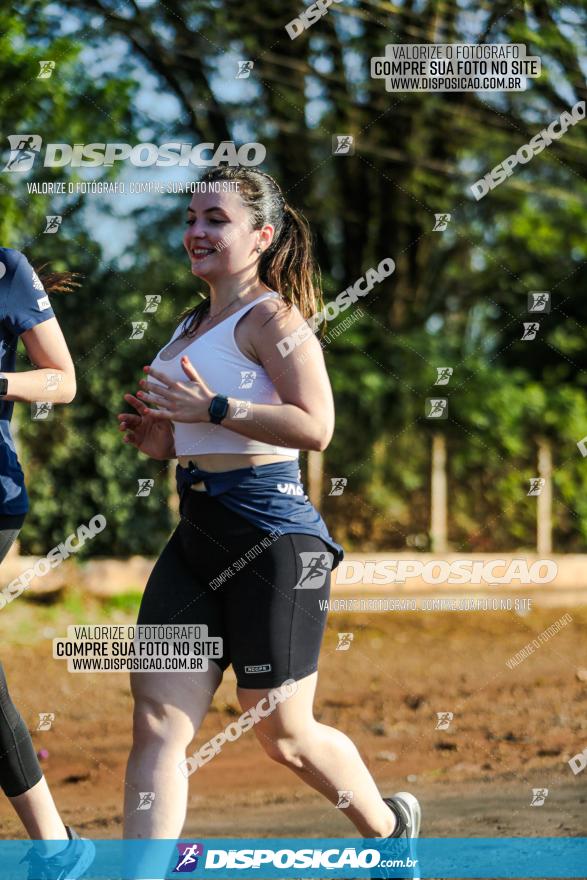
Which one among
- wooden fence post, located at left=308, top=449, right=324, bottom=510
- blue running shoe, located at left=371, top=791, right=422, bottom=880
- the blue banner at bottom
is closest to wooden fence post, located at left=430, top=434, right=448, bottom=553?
wooden fence post, located at left=308, top=449, right=324, bottom=510

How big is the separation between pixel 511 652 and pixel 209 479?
258 inches

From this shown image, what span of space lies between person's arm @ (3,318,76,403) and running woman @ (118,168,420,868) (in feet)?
0.96

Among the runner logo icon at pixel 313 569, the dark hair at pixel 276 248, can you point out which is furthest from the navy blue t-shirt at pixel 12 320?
the runner logo icon at pixel 313 569

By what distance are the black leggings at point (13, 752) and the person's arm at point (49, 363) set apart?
1.27 ft

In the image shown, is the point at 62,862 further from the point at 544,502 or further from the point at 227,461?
the point at 544,502

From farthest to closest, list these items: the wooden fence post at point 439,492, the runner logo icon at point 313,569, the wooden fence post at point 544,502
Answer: the wooden fence post at point 544,502 → the wooden fence post at point 439,492 → the runner logo icon at point 313,569

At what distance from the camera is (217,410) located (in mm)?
3184

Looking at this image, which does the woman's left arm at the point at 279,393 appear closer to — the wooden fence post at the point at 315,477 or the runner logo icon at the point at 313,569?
the runner logo icon at the point at 313,569

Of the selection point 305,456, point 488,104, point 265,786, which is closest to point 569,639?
point 305,456

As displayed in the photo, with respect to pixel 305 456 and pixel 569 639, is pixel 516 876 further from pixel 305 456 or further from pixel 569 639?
pixel 305 456

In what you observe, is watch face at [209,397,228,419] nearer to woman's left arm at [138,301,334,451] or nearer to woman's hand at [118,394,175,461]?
woman's left arm at [138,301,334,451]

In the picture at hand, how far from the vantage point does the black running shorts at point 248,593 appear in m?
3.26

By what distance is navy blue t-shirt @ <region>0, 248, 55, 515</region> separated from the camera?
11.7 ft

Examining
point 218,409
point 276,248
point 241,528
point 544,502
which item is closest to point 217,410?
point 218,409
